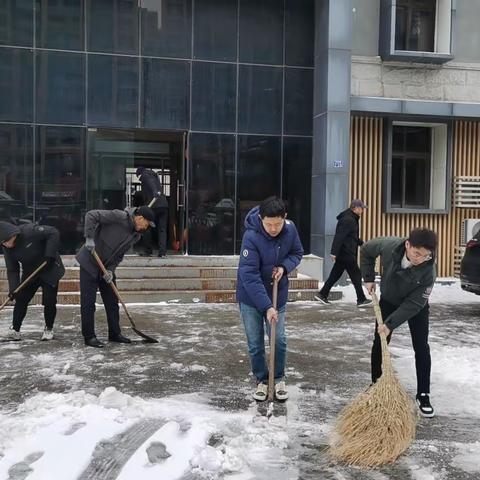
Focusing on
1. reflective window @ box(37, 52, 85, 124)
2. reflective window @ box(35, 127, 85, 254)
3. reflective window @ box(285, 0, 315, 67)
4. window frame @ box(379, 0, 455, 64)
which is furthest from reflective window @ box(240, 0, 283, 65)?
reflective window @ box(35, 127, 85, 254)

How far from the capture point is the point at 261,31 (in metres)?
12.6

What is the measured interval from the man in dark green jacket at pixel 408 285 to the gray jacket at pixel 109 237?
9.55 ft

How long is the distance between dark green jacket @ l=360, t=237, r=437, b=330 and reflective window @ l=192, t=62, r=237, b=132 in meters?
7.96

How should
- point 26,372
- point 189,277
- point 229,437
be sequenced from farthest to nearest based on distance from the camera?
point 189,277 < point 26,372 < point 229,437

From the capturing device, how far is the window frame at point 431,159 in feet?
41.5

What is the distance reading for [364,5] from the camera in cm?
1238

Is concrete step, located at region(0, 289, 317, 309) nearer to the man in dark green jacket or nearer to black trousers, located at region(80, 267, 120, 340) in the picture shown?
black trousers, located at region(80, 267, 120, 340)

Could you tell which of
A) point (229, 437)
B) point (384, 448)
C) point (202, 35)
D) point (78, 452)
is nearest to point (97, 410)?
point (78, 452)

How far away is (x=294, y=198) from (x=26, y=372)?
26.1 feet

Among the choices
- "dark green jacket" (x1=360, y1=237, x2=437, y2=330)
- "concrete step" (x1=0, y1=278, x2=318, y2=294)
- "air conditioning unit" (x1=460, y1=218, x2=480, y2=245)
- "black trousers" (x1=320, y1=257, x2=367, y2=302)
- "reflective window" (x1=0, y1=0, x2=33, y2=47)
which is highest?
"reflective window" (x1=0, y1=0, x2=33, y2=47)

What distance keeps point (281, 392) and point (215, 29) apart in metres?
9.25

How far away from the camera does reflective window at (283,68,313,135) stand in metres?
12.8

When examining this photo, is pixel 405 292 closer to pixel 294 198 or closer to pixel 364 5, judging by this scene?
pixel 294 198

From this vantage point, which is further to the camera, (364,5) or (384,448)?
(364,5)
